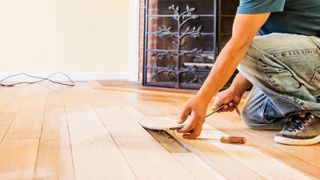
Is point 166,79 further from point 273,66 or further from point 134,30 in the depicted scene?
point 273,66

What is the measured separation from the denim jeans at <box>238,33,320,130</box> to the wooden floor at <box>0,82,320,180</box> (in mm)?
145

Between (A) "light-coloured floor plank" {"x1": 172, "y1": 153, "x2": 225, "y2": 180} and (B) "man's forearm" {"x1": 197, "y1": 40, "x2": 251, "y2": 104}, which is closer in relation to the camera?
(A) "light-coloured floor plank" {"x1": 172, "y1": 153, "x2": 225, "y2": 180}

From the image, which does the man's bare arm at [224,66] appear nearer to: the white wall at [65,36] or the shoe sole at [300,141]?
the shoe sole at [300,141]

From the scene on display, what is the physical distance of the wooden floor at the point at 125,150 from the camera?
99cm

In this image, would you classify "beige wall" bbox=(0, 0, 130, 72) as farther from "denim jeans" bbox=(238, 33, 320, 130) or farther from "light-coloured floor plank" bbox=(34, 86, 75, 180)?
"denim jeans" bbox=(238, 33, 320, 130)

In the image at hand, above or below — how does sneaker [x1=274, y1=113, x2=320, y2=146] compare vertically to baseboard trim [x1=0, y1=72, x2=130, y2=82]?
above

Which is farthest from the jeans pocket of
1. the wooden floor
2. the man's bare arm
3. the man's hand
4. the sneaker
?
the man's hand

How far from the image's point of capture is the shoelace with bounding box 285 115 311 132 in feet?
4.39

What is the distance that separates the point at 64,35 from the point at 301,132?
246 cm

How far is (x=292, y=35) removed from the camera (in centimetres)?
138

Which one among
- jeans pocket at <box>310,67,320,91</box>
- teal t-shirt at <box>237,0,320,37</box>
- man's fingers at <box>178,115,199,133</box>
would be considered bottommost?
man's fingers at <box>178,115,199,133</box>

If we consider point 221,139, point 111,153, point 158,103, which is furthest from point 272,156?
point 158,103

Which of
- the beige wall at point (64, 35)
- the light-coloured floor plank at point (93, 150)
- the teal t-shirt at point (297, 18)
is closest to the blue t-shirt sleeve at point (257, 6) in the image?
the teal t-shirt at point (297, 18)

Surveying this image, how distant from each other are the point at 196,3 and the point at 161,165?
213 cm
